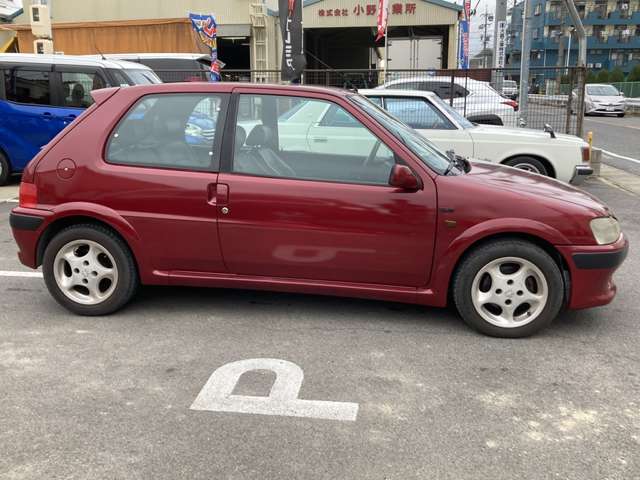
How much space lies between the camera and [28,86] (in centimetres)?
955

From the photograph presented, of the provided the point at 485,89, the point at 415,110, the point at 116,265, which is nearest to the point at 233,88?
the point at 116,265

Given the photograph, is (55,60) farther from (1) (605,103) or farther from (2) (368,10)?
(1) (605,103)

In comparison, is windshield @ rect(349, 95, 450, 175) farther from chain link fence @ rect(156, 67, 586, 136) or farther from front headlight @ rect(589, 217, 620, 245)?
chain link fence @ rect(156, 67, 586, 136)

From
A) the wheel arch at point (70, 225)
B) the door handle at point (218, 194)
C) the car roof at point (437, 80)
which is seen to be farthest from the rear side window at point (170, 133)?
the car roof at point (437, 80)

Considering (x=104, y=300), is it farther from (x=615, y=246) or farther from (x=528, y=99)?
(x=528, y=99)

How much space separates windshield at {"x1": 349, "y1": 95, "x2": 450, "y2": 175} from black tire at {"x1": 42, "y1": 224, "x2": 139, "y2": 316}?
6.18ft

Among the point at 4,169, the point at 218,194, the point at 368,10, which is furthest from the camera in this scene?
the point at 368,10

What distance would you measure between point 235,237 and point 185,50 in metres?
18.7

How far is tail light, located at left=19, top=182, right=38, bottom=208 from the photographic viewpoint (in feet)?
14.3

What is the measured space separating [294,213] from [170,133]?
1.04 metres

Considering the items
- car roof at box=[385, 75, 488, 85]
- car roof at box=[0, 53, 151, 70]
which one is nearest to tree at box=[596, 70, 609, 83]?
car roof at box=[385, 75, 488, 85]

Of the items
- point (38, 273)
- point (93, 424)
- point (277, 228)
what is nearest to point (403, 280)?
point (277, 228)

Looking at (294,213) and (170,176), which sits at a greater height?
(170,176)

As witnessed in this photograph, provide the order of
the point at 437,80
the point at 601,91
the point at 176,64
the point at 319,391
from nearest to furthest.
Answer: the point at 319,391
the point at 437,80
the point at 176,64
the point at 601,91
